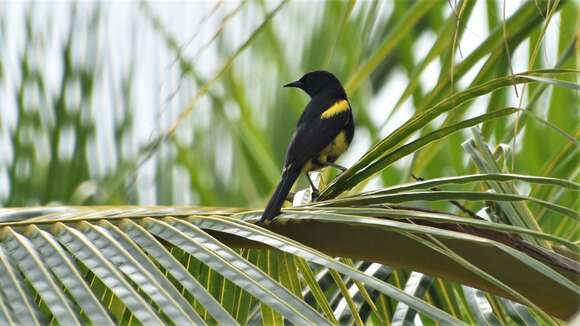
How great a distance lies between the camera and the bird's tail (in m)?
1.75

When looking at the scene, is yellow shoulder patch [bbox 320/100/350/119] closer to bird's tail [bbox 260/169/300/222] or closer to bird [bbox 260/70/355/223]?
bird [bbox 260/70/355/223]

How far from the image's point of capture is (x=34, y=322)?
1214 mm

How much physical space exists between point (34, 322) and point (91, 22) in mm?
3844

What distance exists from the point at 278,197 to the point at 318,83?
2.10 metres

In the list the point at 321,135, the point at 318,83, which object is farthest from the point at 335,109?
the point at 318,83

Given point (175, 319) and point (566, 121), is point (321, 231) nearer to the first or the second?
point (175, 319)

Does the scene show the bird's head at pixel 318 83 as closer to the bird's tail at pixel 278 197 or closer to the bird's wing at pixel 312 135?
the bird's wing at pixel 312 135

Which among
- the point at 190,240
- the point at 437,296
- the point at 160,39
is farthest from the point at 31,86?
the point at 190,240

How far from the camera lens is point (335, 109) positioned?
3.41 m

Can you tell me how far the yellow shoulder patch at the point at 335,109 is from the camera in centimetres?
332

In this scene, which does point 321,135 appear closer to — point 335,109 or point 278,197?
point 335,109

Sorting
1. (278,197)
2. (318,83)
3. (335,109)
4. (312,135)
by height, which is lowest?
(278,197)

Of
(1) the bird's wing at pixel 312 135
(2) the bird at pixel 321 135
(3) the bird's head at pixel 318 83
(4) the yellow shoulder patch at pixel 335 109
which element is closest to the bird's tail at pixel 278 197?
(2) the bird at pixel 321 135

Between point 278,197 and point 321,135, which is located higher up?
point 321,135
